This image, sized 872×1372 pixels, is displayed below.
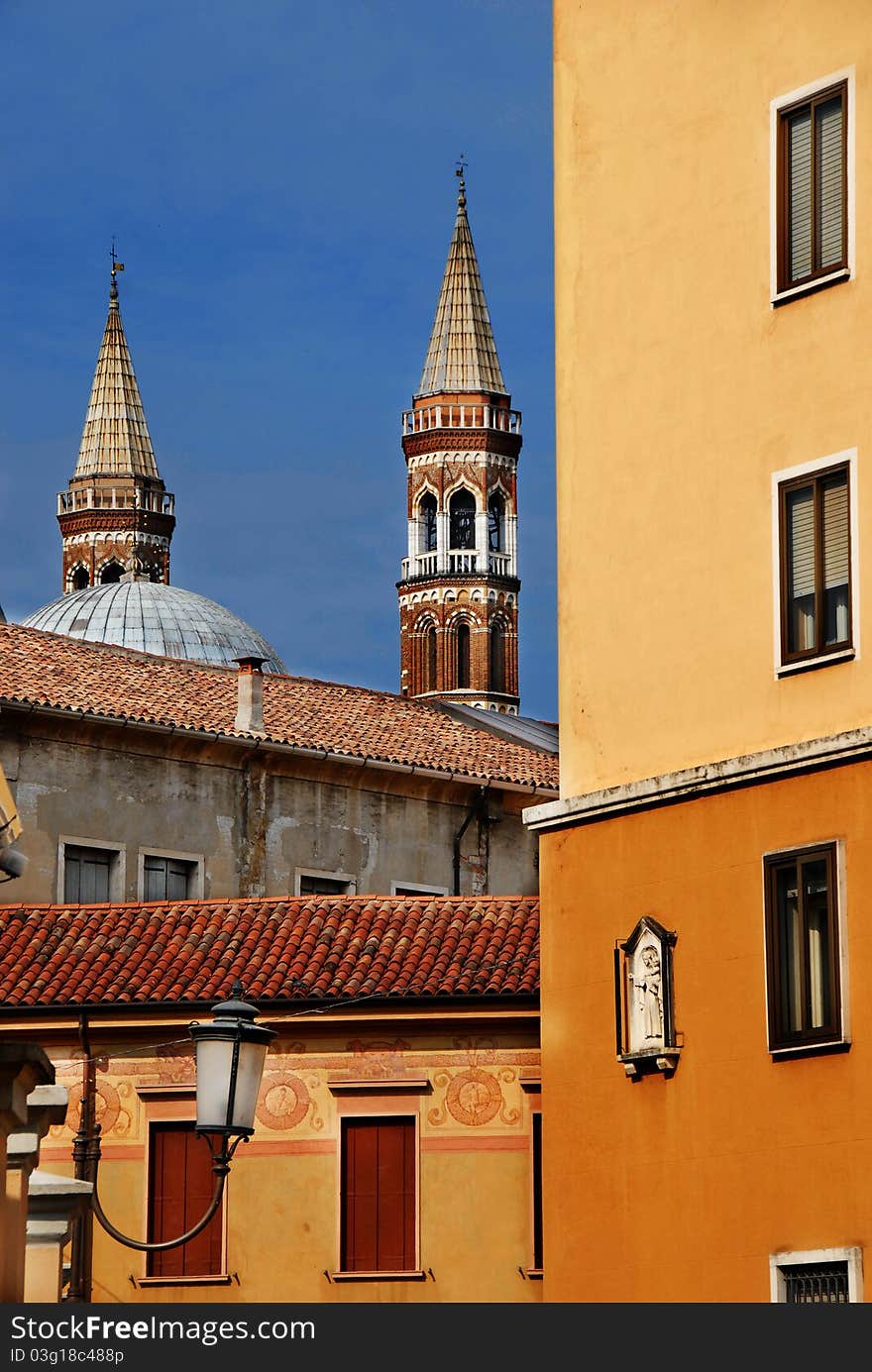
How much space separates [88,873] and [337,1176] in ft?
30.3

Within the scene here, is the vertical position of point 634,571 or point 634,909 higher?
point 634,571

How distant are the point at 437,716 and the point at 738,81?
754 inches

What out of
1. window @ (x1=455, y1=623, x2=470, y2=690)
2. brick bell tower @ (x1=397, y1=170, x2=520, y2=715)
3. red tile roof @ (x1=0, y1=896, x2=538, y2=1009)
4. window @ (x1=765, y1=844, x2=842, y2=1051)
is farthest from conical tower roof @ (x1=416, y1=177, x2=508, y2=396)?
window @ (x1=765, y1=844, x2=842, y2=1051)

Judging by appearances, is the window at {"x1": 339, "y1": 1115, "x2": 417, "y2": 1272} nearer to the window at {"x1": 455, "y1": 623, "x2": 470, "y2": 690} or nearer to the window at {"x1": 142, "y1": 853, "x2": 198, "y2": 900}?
the window at {"x1": 142, "y1": 853, "x2": 198, "y2": 900}

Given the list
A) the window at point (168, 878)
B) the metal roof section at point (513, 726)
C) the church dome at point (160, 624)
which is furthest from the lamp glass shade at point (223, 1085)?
the church dome at point (160, 624)

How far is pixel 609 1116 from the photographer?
66.2ft

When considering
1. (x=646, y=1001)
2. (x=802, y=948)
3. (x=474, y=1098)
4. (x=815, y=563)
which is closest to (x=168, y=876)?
(x=474, y=1098)

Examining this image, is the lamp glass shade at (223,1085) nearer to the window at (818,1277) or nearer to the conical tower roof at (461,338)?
the window at (818,1277)

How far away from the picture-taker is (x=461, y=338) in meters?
110

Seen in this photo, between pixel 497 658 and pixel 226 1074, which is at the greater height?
pixel 497 658

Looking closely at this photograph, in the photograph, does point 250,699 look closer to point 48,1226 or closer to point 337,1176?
point 337,1176

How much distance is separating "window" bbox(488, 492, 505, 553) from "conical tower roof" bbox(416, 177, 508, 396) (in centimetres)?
417
